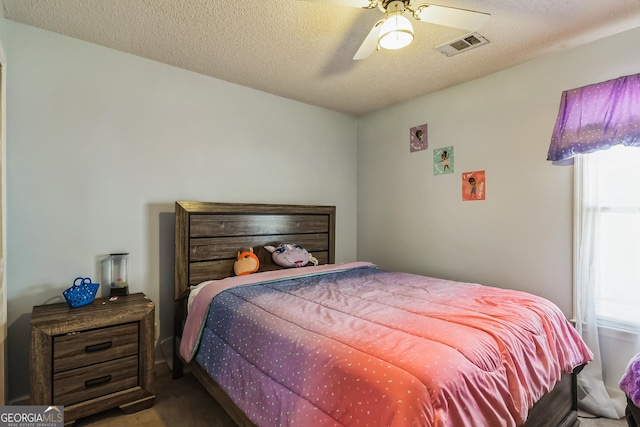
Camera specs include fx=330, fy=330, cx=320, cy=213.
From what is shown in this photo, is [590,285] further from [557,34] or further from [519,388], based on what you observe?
[557,34]

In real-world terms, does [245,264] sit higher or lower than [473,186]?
lower

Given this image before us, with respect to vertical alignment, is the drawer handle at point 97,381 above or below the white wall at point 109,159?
below

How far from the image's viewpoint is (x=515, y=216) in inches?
103

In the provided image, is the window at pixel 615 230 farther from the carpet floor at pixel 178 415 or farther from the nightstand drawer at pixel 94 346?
the nightstand drawer at pixel 94 346

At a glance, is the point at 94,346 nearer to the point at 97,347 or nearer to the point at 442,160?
the point at 97,347

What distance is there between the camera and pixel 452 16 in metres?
1.58

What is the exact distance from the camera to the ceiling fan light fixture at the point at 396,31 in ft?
5.04

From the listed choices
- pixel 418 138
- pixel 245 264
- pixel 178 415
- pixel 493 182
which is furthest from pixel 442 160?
pixel 178 415

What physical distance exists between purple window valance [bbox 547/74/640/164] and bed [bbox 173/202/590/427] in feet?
Result: 3.49

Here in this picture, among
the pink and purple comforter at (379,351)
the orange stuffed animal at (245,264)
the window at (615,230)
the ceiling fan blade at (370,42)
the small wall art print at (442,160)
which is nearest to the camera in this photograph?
the pink and purple comforter at (379,351)

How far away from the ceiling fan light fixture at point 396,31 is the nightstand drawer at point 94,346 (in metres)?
2.19

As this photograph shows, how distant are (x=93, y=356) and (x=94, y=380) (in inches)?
5.7

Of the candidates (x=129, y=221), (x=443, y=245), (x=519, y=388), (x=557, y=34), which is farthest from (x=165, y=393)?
(x=557, y=34)

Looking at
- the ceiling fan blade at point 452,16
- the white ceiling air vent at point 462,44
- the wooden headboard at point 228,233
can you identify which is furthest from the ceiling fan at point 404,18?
the wooden headboard at point 228,233
